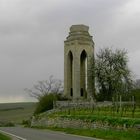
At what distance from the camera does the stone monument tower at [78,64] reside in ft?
312

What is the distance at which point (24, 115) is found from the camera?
120m

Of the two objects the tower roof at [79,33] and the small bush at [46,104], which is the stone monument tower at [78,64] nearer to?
the tower roof at [79,33]

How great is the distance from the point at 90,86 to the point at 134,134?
66598mm

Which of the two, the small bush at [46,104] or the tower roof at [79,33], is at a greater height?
the tower roof at [79,33]

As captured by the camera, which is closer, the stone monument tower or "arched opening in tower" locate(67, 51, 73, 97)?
the stone monument tower

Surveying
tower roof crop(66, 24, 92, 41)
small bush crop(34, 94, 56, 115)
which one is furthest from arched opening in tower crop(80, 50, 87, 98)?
small bush crop(34, 94, 56, 115)

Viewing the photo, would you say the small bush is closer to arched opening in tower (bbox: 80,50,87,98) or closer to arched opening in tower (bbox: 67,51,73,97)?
arched opening in tower (bbox: 67,51,73,97)

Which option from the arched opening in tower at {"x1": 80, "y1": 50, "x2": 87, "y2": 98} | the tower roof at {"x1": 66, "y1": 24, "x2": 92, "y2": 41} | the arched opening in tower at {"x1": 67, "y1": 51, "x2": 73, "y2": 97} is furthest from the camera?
the arched opening in tower at {"x1": 67, "y1": 51, "x2": 73, "y2": 97}

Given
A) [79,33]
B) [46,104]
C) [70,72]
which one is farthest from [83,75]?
[46,104]

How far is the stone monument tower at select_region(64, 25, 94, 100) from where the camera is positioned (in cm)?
9512

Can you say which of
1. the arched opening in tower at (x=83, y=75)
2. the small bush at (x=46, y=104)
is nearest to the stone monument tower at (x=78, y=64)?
the arched opening in tower at (x=83, y=75)

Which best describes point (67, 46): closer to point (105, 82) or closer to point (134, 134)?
point (105, 82)

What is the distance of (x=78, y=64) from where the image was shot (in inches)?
3770

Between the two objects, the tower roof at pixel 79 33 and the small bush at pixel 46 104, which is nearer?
the small bush at pixel 46 104
